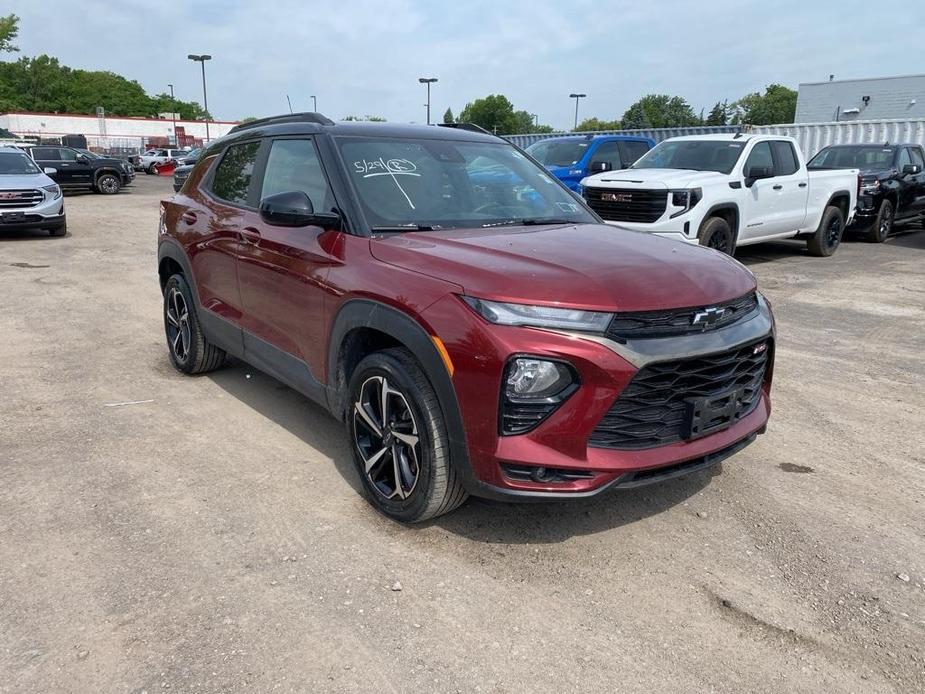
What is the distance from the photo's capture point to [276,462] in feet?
13.0

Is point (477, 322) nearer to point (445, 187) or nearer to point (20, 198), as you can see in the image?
point (445, 187)

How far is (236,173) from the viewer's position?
470 cm

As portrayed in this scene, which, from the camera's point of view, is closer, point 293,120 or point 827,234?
point 293,120

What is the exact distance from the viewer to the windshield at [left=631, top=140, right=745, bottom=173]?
9875 millimetres

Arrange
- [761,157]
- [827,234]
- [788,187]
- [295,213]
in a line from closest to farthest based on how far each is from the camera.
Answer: [295,213] → [761,157] → [788,187] → [827,234]

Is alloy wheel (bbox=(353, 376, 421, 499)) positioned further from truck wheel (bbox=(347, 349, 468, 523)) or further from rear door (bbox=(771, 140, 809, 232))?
rear door (bbox=(771, 140, 809, 232))

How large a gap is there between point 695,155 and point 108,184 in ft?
70.1

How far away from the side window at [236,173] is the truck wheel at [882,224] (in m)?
12.8

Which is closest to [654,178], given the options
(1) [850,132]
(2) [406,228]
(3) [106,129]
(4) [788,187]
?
(4) [788,187]

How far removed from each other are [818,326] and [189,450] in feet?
19.8

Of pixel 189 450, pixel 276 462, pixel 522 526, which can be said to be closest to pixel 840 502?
pixel 522 526

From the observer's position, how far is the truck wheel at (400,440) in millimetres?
2936

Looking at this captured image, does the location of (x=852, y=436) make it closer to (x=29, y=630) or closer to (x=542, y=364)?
(x=542, y=364)

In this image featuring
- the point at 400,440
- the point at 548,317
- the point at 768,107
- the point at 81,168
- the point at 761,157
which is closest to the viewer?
the point at 548,317
